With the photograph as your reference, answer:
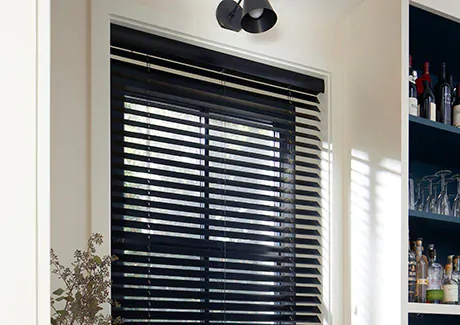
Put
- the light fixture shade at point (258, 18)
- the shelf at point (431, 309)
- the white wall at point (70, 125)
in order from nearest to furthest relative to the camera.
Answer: the white wall at point (70, 125) → the light fixture shade at point (258, 18) → the shelf at point (431, 309)

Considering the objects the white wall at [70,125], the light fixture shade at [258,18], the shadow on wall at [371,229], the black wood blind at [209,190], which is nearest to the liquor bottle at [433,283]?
the shadow on wall at [371,229]

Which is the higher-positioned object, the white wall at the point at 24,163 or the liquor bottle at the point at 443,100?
the liquor bottle at the point at 443,100

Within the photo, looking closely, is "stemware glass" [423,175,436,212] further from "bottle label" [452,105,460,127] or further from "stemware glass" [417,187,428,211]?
"bottle label" [452,105,460,127]

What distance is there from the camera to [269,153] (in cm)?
237

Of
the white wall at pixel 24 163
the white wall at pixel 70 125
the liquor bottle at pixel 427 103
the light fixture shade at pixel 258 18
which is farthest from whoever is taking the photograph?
the liquor bottle at pixel 427 103

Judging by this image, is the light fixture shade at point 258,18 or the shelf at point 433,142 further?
the shelf at point 433,142

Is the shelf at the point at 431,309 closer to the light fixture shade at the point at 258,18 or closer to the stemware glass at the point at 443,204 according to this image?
the stemware glass at the point at 443,204

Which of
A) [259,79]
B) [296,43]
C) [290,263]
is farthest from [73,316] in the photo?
[296,43]

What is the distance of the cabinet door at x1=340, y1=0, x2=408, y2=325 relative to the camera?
206 centimetres

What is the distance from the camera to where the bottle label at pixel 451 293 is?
7.31ft

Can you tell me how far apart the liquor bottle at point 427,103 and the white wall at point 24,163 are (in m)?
1.88

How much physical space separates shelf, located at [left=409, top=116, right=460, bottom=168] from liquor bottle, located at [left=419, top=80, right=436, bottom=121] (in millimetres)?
66

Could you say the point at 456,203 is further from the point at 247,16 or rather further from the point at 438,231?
the point at 247,16

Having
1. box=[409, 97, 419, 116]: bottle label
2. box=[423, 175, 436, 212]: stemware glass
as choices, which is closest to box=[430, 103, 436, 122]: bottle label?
box=[409, 97, 419, 116]: bottle label
